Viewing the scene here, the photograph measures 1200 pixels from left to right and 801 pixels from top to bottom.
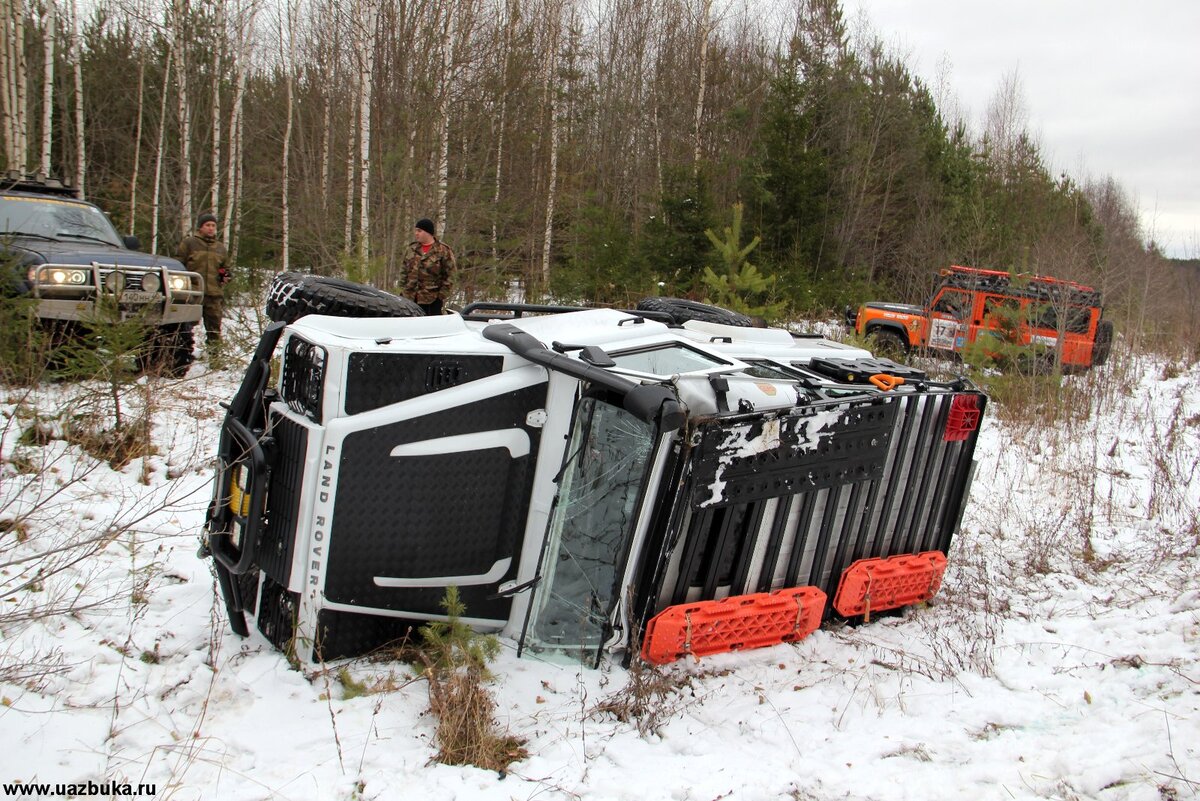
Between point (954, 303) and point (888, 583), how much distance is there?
11.9 metres

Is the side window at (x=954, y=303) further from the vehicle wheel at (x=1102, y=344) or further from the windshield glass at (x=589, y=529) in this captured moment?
the windshield glass at (x=589, y=529)

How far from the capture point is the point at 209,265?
976 cm

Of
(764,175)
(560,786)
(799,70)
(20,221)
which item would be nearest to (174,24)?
(20,221)

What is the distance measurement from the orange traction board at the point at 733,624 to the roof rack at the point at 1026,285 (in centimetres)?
1010

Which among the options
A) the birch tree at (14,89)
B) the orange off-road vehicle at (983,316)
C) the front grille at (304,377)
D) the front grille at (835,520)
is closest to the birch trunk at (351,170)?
the birch tree at (14,89)

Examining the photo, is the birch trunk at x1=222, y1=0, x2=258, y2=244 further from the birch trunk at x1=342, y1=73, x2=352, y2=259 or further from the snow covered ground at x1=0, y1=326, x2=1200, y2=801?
the snow covered ground at x1=0, y1=326, x2=1200, y2=801

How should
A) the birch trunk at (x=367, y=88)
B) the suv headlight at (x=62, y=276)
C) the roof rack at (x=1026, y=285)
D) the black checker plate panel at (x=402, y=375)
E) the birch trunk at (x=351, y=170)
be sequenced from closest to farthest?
1. the black checker plate panel at (x=402, y=375)
2. the suv headlight at (x=62, y=276)
3. the roof rack at (x=1026, y=285)
4. the birch trunk at (x=367, y=88)
5. the birch trunk at (x=351, y=170)

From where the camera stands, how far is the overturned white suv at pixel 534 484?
317cm

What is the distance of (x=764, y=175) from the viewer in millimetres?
20219

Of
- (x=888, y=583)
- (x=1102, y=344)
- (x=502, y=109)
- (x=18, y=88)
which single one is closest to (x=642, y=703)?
(x=888, y=583)

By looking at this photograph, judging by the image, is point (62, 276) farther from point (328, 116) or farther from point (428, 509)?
point (328, 116)

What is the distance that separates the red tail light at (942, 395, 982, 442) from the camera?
412 centimetres

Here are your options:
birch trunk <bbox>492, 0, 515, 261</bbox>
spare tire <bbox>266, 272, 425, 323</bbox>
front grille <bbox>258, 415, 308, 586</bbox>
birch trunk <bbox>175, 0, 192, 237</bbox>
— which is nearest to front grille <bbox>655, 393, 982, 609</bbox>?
front grille <bbox>258, 415, 308, 586</bbox>

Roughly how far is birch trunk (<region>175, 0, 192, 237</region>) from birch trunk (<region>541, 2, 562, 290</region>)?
7467 mm
